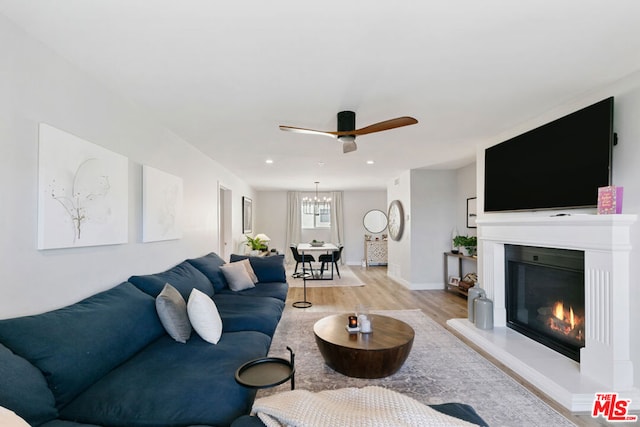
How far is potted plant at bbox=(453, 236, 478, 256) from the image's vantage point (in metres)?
5.22

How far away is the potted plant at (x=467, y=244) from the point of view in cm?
522

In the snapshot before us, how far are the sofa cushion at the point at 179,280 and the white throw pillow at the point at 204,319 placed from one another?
0.44 m

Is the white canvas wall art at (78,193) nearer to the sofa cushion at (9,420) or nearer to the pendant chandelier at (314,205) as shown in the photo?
the sofa cushion at (9,420)

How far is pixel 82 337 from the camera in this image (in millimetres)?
1603

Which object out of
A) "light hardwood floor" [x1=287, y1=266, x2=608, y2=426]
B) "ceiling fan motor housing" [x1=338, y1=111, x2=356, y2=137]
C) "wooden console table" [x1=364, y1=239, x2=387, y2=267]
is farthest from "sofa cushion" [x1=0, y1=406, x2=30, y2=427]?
"wooden console table" [x1=364, y1=239, x2=387, y2=267]

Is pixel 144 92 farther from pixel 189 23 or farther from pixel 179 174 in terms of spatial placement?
pixel 179 174

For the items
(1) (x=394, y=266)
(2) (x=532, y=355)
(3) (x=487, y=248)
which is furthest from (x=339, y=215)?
(2) (x=532, y=355)

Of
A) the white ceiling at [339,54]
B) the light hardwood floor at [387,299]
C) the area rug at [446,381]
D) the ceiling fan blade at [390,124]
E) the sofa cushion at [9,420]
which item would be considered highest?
the white ceiling at [339,54]

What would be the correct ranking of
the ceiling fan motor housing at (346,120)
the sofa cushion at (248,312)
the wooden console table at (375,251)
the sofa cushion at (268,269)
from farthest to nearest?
the wooden console table at (375,251) < the sofa cushion at (268,269) < the ceiling fan motor housing at (346,120) < the sofa cushion at (248,312)

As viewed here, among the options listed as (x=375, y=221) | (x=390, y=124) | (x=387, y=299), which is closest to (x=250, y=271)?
(x=387, y=299)

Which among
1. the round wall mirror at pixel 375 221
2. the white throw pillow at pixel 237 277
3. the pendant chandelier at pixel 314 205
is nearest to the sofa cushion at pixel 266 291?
the white throw pillow at pixel 237 277

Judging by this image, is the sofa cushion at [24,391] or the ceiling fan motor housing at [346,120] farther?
the ceiling fan motor housing at [346,120]

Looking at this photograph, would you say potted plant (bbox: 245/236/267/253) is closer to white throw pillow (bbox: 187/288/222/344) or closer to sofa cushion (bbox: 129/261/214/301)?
sofa cushion (bbox: 129/261/214/301)

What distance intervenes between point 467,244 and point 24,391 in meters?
5.44
